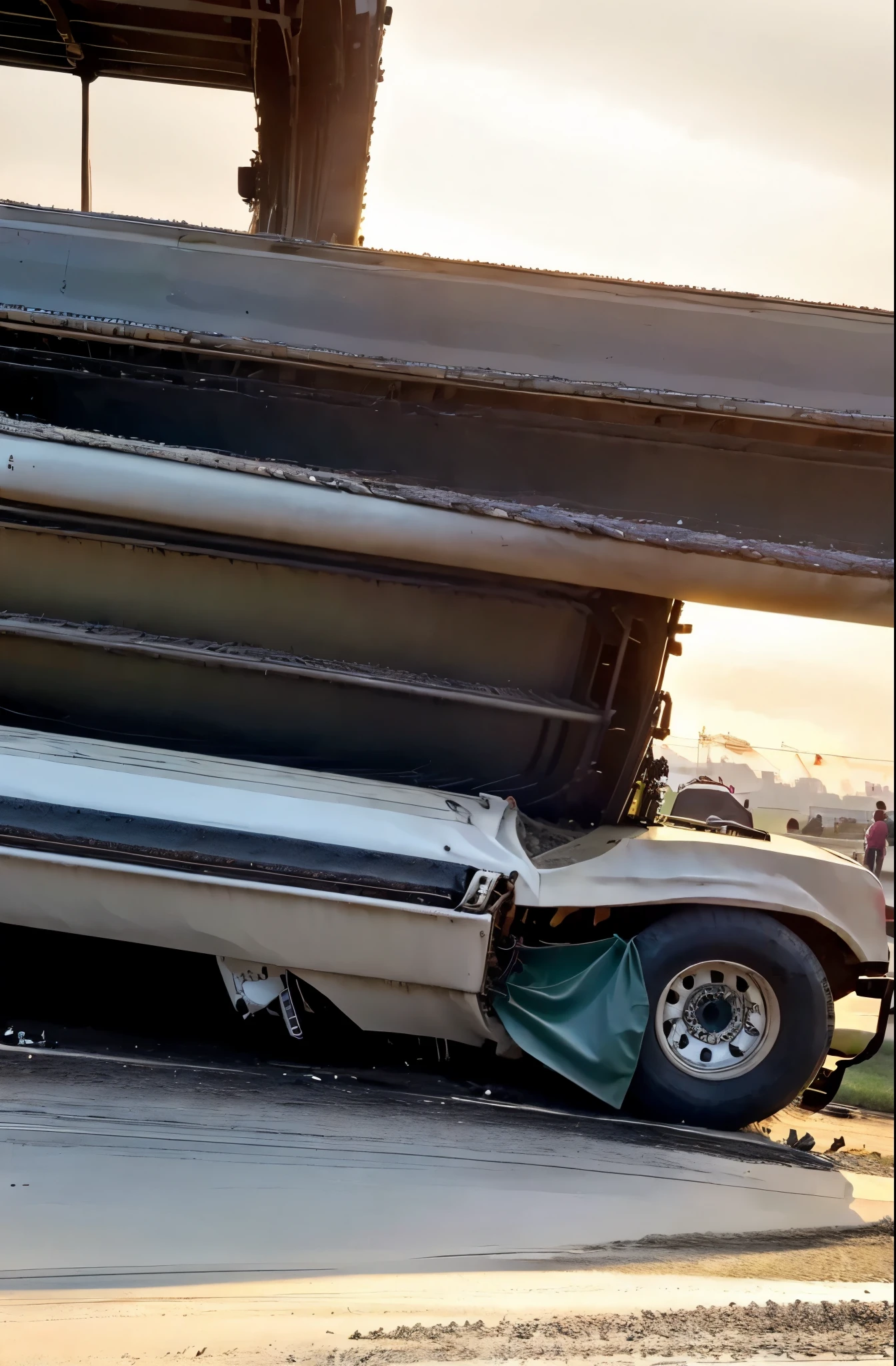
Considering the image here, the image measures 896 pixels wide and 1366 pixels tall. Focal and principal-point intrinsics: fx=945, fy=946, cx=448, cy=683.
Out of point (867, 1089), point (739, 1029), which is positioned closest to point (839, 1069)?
point (739, 1029)

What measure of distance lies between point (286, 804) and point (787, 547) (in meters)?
2.06

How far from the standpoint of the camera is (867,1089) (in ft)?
18.3

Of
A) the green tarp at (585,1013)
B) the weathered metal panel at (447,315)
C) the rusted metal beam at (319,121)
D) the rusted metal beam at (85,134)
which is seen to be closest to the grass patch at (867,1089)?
the green tarp at (585,1013)

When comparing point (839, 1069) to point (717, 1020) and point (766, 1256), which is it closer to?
point (717, 1020)

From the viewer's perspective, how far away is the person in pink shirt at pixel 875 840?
3.65 meters

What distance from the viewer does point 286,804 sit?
3643 millimetres

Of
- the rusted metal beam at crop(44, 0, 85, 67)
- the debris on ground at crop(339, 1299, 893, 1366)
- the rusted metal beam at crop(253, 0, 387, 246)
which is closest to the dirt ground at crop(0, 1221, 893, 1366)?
the debris on ground at crop(339, 1299, 893, 1366)

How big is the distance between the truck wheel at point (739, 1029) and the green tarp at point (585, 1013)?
0.07m

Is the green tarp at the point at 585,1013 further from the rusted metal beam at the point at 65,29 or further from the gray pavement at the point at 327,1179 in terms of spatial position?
the rusted metal beam at the point at 65,29

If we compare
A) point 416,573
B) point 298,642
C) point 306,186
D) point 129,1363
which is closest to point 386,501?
point 416,573

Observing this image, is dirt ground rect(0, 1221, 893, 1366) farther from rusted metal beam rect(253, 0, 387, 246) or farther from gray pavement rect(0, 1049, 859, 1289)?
rusted metal beam rect(253, 0, 387, 246)

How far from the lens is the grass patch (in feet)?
17.6

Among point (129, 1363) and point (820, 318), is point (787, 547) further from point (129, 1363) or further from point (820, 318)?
point (129, 1363)

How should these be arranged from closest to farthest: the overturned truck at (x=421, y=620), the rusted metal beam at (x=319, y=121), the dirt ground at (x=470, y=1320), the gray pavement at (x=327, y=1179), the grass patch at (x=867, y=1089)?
the dirt ground at (x=470, y=1320) → the gray pavement at (x=327, y=1179) → the overturned truck at (x=421, y=620) → the grass patch at (x=867, y=1089) → the rusted metal beam at (x=319, y=121)
